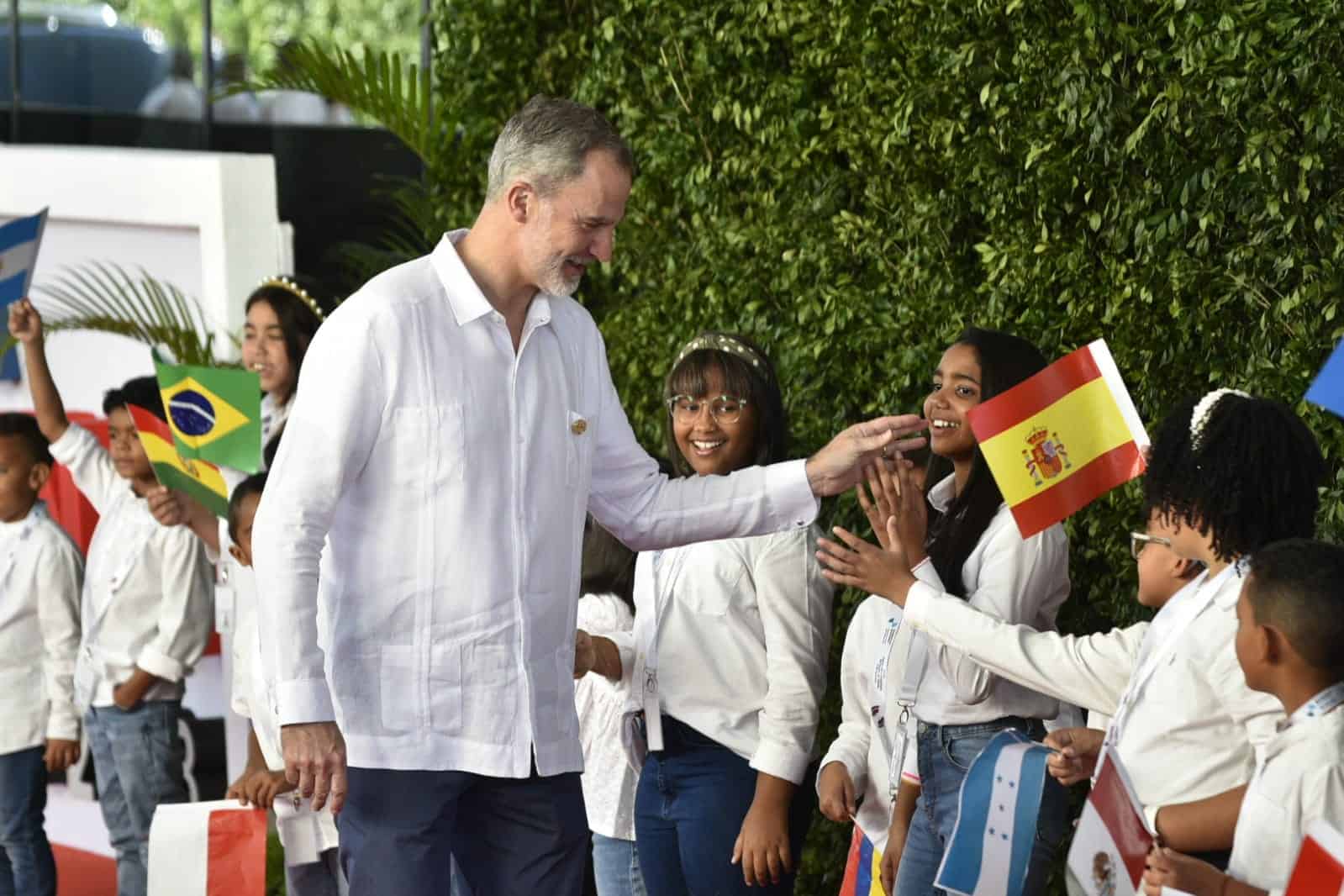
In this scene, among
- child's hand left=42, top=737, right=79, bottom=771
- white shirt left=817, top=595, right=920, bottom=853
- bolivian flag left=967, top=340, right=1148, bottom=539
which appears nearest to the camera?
bolivian flag left=967, top=340, right=1148, bottom=539

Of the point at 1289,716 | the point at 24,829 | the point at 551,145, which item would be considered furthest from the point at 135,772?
the point at 1289,716

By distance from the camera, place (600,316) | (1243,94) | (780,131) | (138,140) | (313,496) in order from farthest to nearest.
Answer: (138,140) < (600,316) < (780,131) < (1243,94) < (313,496)

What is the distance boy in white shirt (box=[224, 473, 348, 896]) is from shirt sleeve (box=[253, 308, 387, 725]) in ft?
4.79

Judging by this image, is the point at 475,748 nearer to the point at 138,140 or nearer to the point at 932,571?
the point at 932,571

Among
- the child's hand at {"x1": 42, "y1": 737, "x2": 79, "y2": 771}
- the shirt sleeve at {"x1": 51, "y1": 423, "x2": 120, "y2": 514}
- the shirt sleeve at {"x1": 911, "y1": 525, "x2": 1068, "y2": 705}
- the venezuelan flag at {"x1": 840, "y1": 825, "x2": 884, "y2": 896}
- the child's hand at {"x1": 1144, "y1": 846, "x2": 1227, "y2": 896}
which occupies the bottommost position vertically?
the venezuelan flag at {"x1": 840, "y1": 825, "x2": 884, "y2": 896}

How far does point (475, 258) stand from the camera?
3062mm

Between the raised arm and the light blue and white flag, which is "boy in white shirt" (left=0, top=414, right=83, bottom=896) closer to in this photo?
the raised arm

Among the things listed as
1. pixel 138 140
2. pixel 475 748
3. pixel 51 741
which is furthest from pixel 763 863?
pixel 138 140

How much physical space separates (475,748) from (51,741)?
310cm

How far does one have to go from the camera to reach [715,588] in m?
4.07

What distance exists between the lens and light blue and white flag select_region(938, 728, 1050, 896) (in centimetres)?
310

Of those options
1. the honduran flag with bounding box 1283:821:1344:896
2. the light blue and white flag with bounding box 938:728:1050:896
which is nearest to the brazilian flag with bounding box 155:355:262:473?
the light blue and white flag with bounding box 938:728:1050:896

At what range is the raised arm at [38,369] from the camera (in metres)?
5.61

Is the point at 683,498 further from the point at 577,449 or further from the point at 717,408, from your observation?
the point at 717,408
